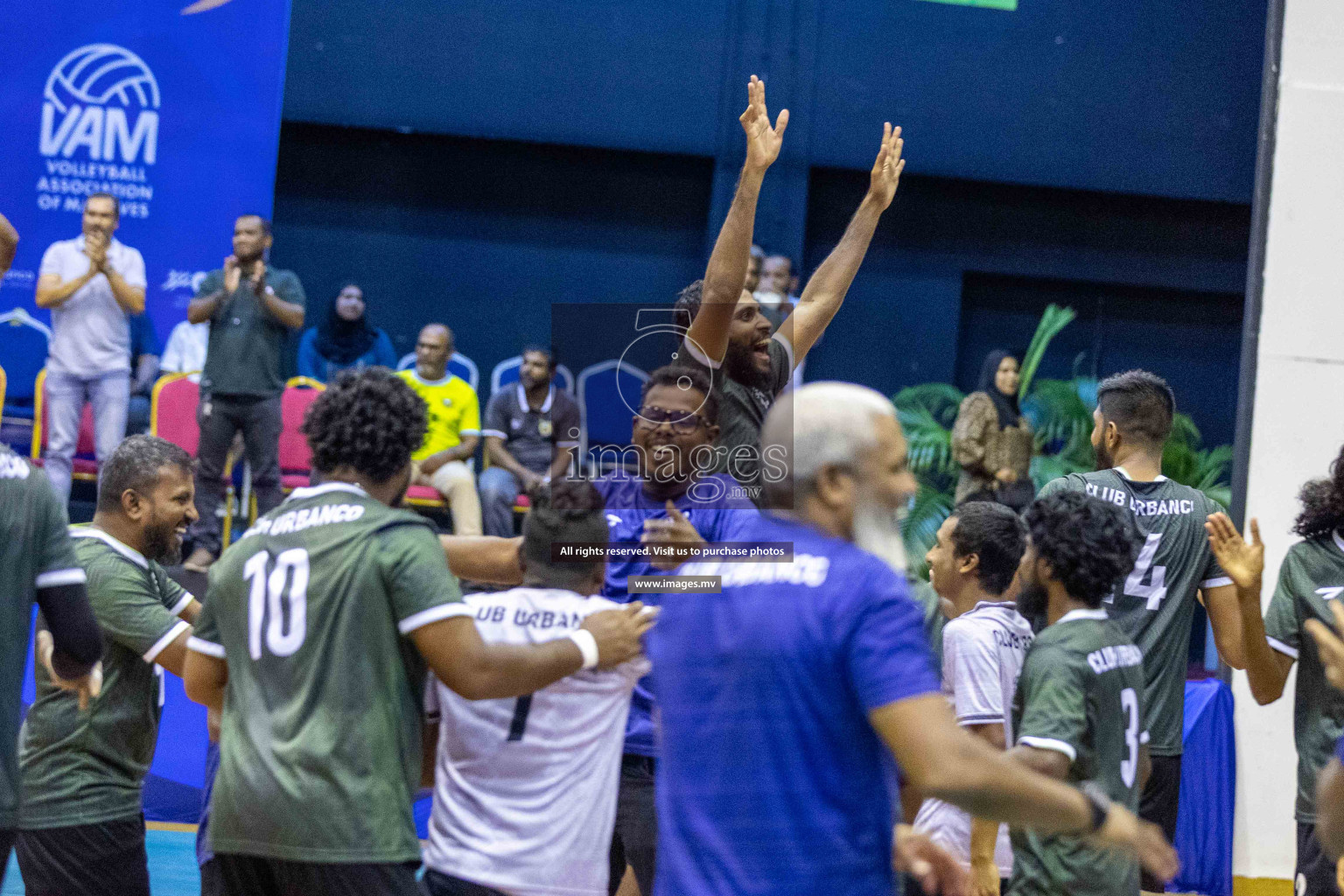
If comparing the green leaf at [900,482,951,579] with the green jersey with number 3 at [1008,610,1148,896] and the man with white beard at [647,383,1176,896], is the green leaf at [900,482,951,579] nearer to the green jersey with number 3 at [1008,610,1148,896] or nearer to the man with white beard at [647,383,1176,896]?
the green jersey with number 3 at [1008,610,1148,896]

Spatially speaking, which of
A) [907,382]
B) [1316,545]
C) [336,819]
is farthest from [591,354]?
[336,819]

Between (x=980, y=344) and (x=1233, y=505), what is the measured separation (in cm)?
673

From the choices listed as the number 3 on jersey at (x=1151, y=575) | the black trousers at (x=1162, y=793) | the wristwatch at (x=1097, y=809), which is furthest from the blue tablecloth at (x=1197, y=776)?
the wristwatch at (x=1097, y=809)

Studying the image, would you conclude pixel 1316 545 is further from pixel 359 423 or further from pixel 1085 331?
pixel 1085 331

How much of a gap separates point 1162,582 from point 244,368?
21.6ft

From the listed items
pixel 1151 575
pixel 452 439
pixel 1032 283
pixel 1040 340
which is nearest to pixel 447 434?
pixel 452 439

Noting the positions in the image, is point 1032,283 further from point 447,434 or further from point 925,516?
point 447,434

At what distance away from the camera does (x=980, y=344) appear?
14.0 metres

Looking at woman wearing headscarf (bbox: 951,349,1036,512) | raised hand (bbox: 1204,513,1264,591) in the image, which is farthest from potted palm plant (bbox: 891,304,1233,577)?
raised hand (bbox: 1204,513,1264,591)

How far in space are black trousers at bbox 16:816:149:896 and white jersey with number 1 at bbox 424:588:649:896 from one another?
118 centimetres

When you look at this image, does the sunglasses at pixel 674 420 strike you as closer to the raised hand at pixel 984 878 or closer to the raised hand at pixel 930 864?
the raised hand at pixel 984 878

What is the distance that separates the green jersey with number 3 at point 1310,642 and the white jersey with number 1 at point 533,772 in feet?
7.57

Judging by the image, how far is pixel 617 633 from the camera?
10.6ft

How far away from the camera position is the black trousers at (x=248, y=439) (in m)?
9.44
